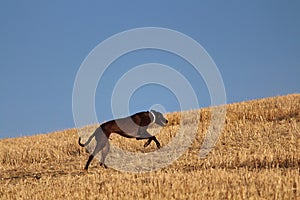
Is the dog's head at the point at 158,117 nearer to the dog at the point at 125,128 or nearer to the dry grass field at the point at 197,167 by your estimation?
the dog at the point at 125,128

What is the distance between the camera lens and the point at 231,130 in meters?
19.0

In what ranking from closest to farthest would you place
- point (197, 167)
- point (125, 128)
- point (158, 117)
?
point (197, 167)
point (125, 128)
point (158, 117)

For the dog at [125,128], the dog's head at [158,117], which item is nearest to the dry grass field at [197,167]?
the dog at [125,128]

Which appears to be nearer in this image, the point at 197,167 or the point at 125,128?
the point at 197,167

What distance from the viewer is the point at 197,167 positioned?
13.7 m

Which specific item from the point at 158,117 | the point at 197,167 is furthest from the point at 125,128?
the point at 197,167

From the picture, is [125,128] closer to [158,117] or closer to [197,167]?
[158,117]

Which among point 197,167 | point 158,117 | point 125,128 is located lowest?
point 197,167

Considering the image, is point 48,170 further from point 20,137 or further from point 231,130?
point 20,137

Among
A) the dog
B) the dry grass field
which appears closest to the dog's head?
the dog

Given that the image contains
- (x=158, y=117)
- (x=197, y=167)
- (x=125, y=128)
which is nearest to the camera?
(x=197, y=167)

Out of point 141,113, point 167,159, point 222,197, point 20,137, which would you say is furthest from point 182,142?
point 20,137

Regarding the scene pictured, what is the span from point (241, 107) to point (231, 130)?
475 centimetres

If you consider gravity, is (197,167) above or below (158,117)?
below
